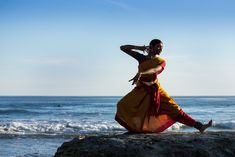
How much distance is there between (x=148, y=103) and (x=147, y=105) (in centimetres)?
3

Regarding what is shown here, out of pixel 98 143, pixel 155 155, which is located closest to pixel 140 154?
pixel 155 155

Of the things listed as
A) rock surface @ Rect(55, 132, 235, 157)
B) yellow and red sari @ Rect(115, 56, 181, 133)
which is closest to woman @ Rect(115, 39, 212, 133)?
yellow and red sari @ Rect(115, 56, 181, 133)

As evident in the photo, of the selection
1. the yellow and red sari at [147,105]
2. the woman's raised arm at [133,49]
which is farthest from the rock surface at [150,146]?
the woman's raised arm at [133,49]

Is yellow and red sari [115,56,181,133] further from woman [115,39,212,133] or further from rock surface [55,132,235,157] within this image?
rock surface [55,132,235,157]

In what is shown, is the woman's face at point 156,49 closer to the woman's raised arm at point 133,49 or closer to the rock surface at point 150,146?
the woman's raised arm at point 133,49

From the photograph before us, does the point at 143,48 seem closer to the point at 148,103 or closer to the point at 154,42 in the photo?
the point at 154,42

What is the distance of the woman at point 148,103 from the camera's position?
20.2 ft

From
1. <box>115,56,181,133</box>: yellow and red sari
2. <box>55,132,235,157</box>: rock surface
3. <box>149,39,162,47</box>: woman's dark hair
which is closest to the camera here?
<box>55,132,235,157</box>: rock surface

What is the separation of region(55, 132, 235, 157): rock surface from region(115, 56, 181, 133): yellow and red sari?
1.69ft

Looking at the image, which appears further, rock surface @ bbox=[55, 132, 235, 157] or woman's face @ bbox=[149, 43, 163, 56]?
woman's face @ bbox=[149, 43, 163, 56]

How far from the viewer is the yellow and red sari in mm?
6141

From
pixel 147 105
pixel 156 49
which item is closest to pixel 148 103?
pixel 147 105

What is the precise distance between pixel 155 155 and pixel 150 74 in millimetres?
1412

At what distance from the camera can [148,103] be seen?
614cm
